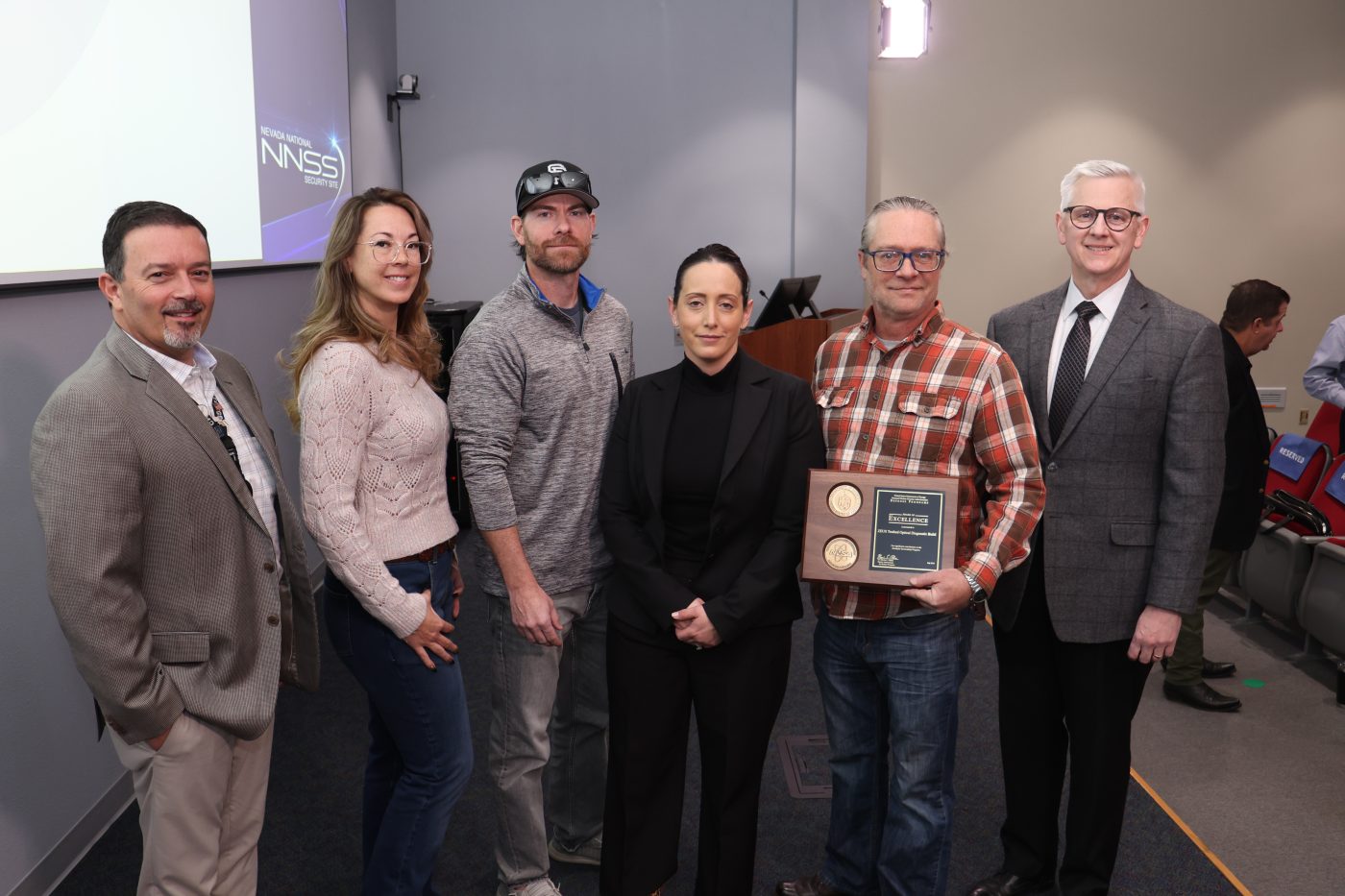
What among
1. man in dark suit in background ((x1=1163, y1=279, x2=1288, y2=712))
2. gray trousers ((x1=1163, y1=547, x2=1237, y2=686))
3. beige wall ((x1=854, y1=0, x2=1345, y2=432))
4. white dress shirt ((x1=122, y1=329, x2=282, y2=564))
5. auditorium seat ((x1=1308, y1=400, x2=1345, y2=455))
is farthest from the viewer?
beige wall ((x1=854, y1=0, x2=1345, y2=432))

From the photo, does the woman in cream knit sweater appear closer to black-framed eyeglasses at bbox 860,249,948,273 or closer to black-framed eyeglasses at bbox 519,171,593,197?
black-framed eyeglasses at bbox 519,171,593,197

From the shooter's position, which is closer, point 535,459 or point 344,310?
point 344,310

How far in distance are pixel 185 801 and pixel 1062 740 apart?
194 cm

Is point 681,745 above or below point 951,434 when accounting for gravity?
below

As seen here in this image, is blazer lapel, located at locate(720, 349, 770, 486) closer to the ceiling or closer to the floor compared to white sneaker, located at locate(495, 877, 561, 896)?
closer to the ceiling

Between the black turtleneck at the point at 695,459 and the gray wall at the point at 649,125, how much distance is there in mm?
4349

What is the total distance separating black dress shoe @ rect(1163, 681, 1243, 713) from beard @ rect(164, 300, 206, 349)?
353 cm

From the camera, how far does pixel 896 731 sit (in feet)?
6.75

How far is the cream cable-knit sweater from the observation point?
1830mm

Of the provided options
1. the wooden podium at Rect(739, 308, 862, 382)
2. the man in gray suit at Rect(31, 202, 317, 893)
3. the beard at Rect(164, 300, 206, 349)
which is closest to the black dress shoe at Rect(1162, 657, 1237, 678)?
the wooden podium at Rect(739, 308, 862, 382)

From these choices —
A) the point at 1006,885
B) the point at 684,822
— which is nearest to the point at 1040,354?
the point at 1006,885

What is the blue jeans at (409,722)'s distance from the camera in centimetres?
195

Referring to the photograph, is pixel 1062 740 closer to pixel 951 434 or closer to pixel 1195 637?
pixel 951 434

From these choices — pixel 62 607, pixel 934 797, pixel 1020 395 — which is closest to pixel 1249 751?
pixel 934 797
